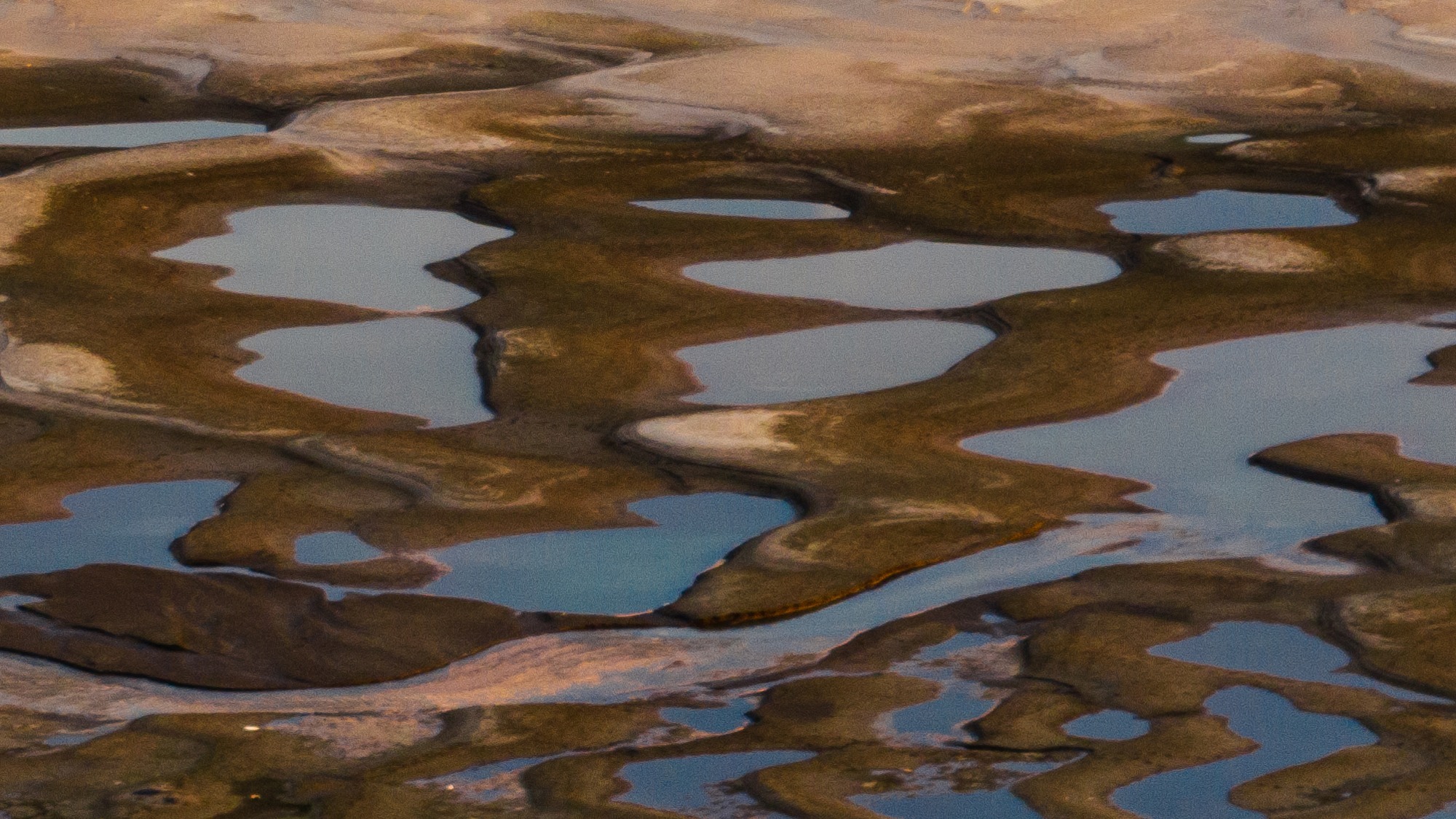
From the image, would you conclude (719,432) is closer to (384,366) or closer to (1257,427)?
(384,366)

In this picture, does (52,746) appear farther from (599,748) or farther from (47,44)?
(47,44)

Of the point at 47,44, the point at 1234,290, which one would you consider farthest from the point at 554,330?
the point at 47,44

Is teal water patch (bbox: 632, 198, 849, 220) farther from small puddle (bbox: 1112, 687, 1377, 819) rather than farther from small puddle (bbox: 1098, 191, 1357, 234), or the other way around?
small puddle (bbox: 1112, 687, 1377, 819)

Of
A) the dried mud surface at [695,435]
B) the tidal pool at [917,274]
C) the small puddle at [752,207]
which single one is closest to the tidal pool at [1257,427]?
the dried mud surface at [695,435]

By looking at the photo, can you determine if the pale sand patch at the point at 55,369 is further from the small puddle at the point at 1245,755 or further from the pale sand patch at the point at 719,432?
the small puddle at the point at 1245,755

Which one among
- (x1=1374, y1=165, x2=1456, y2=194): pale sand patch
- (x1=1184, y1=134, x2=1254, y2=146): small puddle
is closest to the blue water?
(x1=1374, y1=165, x2=1456, y2=194): pale sand patch

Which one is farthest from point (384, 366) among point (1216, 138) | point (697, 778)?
point (1216, 138)
